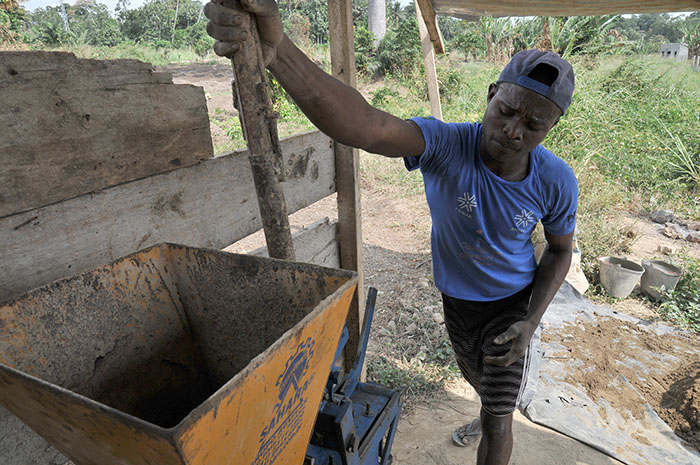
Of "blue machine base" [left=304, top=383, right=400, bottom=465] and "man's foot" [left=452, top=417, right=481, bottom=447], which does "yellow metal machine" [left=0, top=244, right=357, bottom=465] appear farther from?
"man's foot" [left=452, top=417, right=481, bottom=447]

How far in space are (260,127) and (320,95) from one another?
0.27m

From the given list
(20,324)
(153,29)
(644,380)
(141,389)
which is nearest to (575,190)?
(141,389)

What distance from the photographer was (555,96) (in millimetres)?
1676

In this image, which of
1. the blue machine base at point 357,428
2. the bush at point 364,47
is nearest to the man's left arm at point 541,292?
the blue machine base at point 357,428

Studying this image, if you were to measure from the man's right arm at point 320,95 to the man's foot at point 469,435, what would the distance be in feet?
6.73

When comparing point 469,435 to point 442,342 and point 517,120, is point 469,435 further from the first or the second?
point 517,120

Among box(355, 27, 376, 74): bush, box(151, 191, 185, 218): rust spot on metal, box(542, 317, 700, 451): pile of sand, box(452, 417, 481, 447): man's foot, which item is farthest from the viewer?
box(355, 27, 376, 74): bush

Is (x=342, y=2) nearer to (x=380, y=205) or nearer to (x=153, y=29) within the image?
(x=380, y=205)

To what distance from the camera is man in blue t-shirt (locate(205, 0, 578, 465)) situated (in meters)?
1.52

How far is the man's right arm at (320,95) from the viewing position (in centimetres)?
107

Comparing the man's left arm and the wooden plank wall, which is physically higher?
the wooden plank wall

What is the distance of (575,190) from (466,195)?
52cm

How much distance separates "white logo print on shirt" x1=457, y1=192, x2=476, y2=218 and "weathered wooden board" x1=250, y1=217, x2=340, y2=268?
873 mm

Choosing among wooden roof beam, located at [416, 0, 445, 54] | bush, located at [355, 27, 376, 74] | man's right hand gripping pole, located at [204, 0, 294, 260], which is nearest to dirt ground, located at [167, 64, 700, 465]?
man's right hand gripping pole, located at [204, 0, 294, 260]
